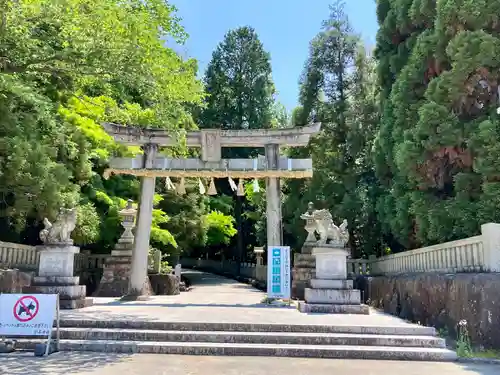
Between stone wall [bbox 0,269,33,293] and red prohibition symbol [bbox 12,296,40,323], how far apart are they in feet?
12.9

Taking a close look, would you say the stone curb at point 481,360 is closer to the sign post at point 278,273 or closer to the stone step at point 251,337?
the stone step at point 251,337

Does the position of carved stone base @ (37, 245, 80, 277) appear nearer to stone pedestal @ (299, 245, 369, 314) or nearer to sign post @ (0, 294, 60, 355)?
sign post @ (0, 294, 60, 355)

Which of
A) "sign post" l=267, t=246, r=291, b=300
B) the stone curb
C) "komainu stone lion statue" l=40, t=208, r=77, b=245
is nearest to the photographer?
the stone curb

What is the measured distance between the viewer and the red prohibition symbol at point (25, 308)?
6.15 meters

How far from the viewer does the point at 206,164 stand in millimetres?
12562

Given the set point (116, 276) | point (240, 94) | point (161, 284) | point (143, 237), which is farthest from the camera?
point (240, 94)

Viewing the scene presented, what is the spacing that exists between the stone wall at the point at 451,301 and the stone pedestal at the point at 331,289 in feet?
3.85

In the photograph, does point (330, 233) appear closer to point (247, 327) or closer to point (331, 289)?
point (331, 289)

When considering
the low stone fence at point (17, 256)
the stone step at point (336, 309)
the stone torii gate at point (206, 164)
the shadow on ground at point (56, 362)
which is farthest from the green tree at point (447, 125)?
the low stone fence at point (17, 256)

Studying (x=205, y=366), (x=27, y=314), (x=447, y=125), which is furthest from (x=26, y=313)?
(x=447, y=125)

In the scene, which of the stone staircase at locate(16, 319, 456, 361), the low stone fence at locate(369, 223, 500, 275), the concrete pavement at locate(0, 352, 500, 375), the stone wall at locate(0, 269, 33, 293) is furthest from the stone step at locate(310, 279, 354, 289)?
the stone wall at locate(0, 269, 33, 293)

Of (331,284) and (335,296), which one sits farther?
(331,284)

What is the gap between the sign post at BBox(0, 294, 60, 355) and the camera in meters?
6.09

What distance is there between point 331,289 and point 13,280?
7.14 m
